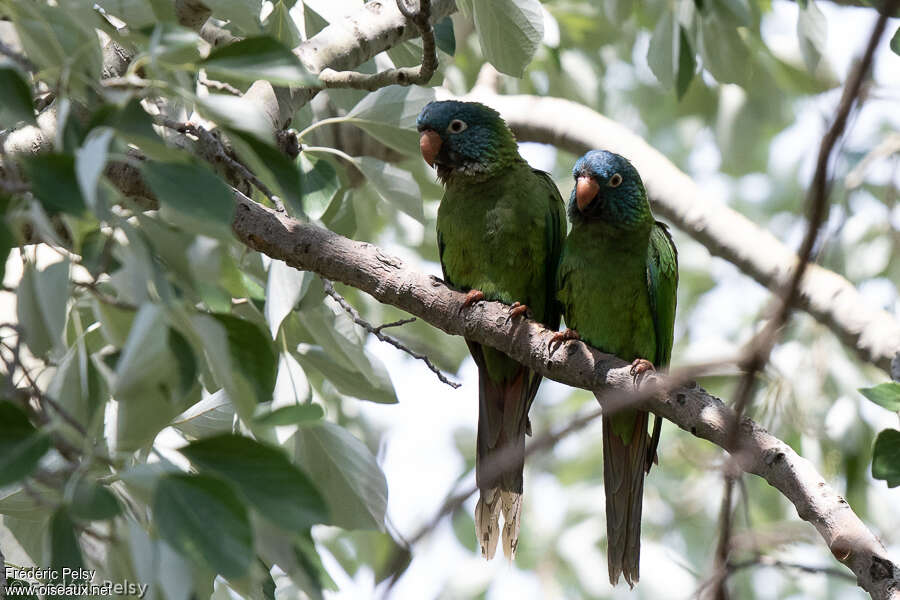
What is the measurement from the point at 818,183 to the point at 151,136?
0.93m

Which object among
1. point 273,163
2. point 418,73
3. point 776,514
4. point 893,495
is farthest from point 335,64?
point 893,495

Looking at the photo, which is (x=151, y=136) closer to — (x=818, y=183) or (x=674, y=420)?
(x=818, y=183)

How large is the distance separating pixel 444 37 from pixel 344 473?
5.40ft

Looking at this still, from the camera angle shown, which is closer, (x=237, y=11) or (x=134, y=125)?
(x=134, y=125)

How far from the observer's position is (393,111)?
2715mm

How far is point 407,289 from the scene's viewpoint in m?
2.54

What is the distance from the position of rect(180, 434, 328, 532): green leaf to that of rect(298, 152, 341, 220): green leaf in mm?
1200

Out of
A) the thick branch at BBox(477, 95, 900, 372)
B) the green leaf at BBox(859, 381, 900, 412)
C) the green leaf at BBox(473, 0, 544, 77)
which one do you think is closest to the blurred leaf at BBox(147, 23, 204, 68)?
the green leaf at BBox(473, 0, 544, 77)

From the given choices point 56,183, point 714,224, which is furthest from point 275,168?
point 714,224

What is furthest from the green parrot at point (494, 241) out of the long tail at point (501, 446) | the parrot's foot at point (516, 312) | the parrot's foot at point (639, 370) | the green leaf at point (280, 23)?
the green leaf at point (280, 23)

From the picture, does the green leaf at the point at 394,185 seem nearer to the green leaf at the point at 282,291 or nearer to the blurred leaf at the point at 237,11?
the green leaf at the point at 282,291

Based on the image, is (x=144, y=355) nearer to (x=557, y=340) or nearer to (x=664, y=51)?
(x=557, y=340)

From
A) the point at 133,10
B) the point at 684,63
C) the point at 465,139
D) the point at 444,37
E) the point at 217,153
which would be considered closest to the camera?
the point at 133,10

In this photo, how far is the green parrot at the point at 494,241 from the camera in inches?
135
